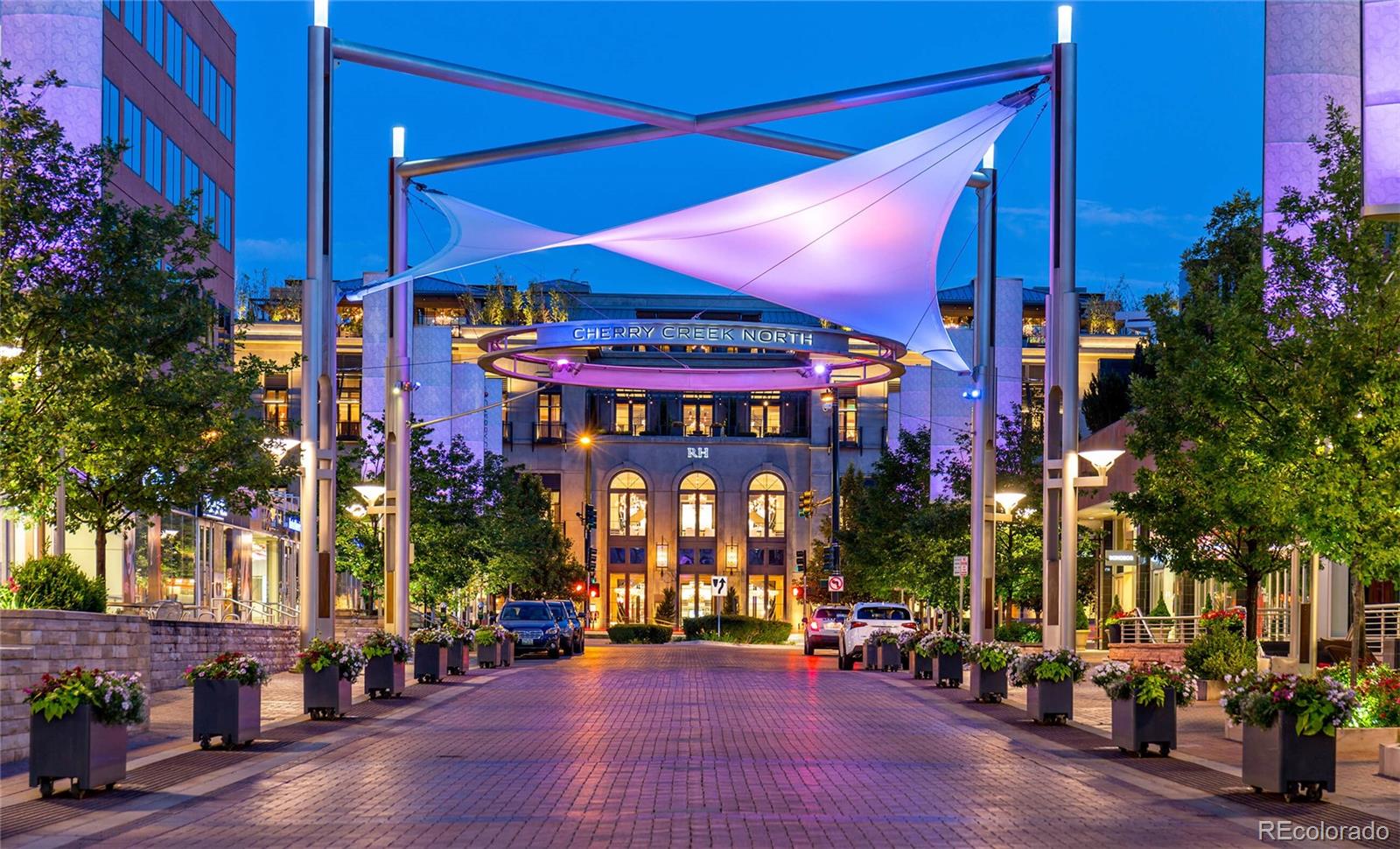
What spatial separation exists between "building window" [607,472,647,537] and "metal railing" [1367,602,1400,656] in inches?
3346

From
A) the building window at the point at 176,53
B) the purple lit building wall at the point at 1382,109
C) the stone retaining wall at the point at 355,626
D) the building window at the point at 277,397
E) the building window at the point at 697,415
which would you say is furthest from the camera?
the building window at the point at 697,415

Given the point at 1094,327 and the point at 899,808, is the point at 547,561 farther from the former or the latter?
the point at 899,808

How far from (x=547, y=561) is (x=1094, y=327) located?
120ft

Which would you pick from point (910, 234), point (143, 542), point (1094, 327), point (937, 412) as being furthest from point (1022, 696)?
point (1094, 327)

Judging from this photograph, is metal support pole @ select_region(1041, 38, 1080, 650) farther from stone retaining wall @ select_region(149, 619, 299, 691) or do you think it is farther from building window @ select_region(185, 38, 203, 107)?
building window @ select_region(185, 38, 203, 107)

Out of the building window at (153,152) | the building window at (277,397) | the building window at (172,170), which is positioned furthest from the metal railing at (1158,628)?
the building window at (277,397)

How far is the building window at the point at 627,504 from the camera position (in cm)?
12150

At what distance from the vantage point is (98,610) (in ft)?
79.8

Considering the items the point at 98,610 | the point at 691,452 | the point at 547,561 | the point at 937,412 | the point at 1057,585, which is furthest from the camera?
the point at 691,452

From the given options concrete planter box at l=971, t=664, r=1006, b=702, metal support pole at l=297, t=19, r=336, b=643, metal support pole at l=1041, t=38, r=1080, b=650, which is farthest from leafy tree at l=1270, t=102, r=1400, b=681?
metal support pole at l=297, t=19, r=336, b=643

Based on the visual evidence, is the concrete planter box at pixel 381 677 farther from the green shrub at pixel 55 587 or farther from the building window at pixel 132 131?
the building window at pixel 132 131

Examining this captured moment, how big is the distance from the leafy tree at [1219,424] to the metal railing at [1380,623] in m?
2.07

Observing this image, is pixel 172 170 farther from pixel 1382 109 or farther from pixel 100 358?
pixel 1382 109

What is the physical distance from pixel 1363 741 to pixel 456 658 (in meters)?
23.6
